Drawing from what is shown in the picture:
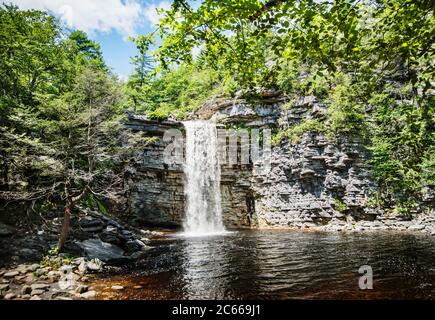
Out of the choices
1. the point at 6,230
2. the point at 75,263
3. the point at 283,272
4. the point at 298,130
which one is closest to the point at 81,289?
the point at 75,263

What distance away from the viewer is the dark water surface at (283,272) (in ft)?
21.8

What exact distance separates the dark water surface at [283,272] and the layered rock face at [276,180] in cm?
800

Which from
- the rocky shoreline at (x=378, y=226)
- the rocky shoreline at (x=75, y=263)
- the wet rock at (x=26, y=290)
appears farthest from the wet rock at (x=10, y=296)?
the rocky shoreline at (x=378, y=226)

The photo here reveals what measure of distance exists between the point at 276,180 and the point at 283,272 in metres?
15.3

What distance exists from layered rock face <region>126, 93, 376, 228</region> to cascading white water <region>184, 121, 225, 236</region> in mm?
754

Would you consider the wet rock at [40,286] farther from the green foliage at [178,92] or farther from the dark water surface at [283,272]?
the green foliage at [178,92]

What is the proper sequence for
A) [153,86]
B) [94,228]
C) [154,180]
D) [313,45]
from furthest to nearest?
[153,86], [154,180], [94,228], [313,45]

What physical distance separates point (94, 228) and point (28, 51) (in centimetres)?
908

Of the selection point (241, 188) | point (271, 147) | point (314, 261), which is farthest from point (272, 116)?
point (314, 261)

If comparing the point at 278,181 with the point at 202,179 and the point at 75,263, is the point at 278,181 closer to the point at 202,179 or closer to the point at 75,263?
the point at 202,179

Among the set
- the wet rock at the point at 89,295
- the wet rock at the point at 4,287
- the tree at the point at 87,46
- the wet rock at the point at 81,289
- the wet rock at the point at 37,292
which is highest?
the tree at the point at 87,46

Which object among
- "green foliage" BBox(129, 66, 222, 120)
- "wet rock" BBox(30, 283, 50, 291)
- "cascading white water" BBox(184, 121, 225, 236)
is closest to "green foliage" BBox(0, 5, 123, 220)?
"wet rock" BBox(30, 283, 50, 291)
